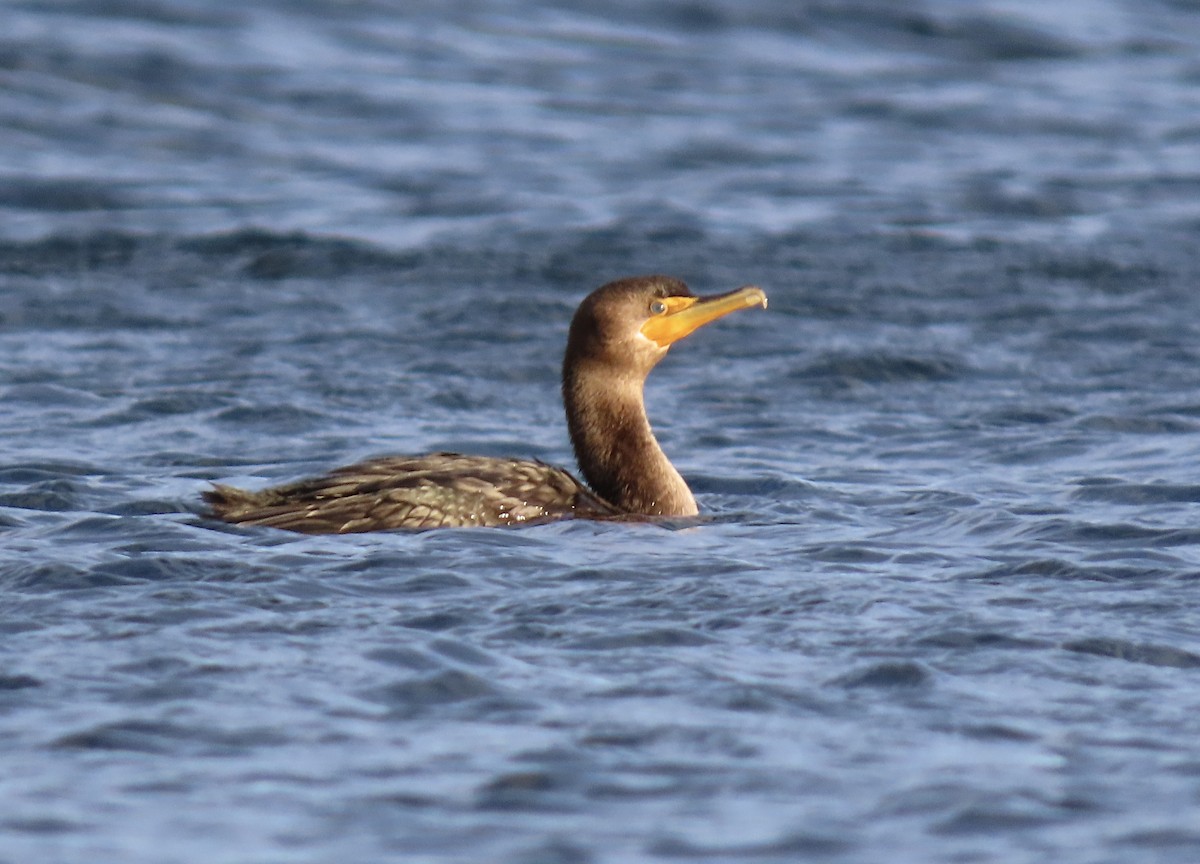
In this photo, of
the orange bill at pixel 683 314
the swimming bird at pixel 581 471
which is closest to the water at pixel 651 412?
the swimming bird at pixel 581 471

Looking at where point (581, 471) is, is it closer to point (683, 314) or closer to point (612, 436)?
point (612, 436)

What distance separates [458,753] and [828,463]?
5.59 metres

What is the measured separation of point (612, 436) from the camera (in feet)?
34.2

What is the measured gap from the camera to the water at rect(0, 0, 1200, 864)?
6.29m

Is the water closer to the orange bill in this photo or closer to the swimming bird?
the swimming bird

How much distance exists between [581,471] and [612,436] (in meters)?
0.31

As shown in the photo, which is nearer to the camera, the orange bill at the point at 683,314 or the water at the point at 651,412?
the water at the point at 651,412

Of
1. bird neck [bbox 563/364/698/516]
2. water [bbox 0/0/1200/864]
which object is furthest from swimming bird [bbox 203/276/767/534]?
water [bbox 0/0/1200/864]

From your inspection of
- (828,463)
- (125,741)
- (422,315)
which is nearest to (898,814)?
(125,741)

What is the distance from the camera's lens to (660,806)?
6117mm

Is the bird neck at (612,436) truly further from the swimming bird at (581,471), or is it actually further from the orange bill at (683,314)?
the orange bill at (683,314)

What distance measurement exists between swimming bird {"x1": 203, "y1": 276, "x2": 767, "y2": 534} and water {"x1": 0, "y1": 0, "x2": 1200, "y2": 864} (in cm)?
26

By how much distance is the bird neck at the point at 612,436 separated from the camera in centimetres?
1029

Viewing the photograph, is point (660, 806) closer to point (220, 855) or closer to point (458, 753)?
point (458, 753)
